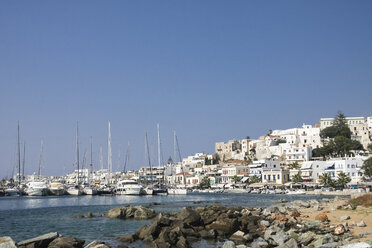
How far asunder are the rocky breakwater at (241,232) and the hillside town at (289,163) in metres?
60.3

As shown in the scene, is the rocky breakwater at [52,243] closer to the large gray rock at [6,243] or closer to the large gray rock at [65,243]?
the large gray rock at [65,243]

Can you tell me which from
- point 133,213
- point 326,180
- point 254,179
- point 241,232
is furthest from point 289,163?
point 241,232

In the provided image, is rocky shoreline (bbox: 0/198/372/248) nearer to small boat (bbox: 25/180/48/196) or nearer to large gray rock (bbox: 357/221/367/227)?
large gray rock (bbox: 357/221/367/227)

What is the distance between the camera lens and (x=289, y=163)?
119 meters

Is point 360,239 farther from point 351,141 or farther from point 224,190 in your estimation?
point 351,141

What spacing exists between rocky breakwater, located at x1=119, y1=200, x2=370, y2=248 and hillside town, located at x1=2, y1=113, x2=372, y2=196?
60.3 meters

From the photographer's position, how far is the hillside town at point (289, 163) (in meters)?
94.4

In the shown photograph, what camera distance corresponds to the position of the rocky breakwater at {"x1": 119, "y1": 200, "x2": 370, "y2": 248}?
75.8ft

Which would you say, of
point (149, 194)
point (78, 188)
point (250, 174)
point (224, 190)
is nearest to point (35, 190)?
point (78, 188)

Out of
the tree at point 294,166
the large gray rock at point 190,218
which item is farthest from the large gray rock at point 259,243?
the tree at point 294,166

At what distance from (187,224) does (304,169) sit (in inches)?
3172

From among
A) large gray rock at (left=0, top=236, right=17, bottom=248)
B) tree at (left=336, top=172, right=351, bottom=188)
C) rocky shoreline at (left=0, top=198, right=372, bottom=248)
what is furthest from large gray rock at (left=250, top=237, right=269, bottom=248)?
tree at (left=336, top=172, right=351, bottom=188)

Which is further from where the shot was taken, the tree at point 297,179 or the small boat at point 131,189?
the tree at point 297,179

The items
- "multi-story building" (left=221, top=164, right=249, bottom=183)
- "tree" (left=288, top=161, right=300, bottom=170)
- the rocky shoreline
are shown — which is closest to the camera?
the rocky shoreline
